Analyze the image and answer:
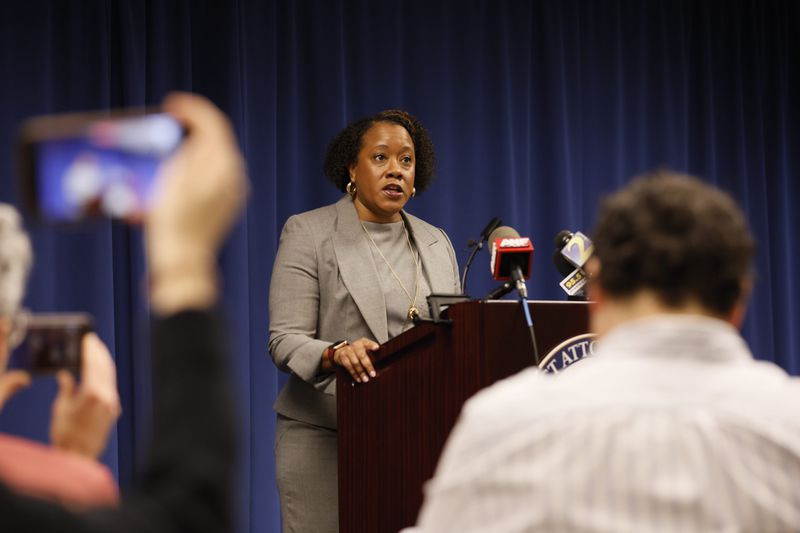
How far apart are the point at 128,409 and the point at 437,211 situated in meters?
1.81

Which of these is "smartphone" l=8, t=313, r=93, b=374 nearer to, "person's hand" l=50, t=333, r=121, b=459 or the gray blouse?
"person's hand" l=50, t=333, r=121, b=459

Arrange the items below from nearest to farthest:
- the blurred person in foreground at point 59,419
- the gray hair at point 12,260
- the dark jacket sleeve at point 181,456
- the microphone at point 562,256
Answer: the dark jacket sleeve at point 181,456 < the blurred person in foreground at point 59,419 < the gray hair at point 12,260 < the microphone at point 562,256

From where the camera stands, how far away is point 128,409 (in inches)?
157

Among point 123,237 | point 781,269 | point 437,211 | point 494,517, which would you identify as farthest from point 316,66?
point 494,517

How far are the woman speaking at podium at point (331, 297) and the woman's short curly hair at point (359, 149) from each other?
0.13 m

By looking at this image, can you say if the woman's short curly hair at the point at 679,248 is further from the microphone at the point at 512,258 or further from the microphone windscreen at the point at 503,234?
the microphone windscreen at the point at 503,234

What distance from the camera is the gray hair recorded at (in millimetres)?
990

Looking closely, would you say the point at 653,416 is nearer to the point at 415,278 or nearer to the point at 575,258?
the point at 575,258

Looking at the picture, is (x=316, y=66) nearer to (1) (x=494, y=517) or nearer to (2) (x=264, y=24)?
(2) (x=264, y=24)

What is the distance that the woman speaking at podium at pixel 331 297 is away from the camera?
2922 mm

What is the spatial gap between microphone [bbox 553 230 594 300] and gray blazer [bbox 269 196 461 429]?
527mm

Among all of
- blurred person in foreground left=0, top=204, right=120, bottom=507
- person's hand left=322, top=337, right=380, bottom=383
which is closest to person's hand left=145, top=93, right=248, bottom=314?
blurred person in foreground left=0, top=204, right=120, bottom=507

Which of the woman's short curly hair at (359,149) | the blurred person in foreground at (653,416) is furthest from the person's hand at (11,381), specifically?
the woman's short curly hair at (359,149)

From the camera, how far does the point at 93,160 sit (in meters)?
0.93
